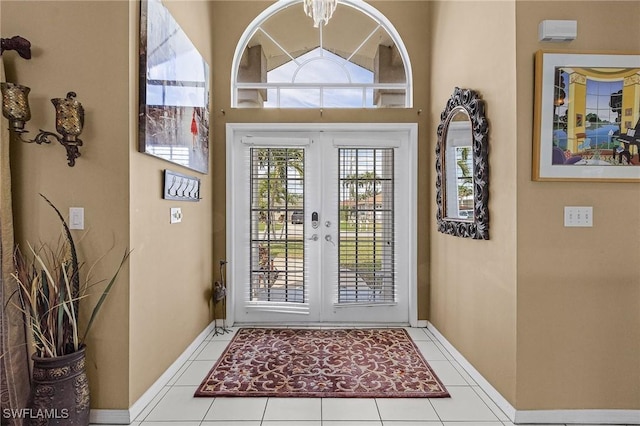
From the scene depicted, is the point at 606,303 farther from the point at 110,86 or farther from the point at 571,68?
the point at 110,86

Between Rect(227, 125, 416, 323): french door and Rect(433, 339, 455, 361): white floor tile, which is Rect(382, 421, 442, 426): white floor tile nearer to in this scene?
Rect(433, 339, 455, 361): white floor tile

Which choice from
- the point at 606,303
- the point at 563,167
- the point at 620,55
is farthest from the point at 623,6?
the point at 606,303

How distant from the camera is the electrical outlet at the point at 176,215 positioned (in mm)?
2651

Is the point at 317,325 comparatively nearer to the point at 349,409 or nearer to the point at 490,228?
the point at 349,409

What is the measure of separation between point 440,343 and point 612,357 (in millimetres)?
1356

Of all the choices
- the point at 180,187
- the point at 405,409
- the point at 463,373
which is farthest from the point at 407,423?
the point at 180,187

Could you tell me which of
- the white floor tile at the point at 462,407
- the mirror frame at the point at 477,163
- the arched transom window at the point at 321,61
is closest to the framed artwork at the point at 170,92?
the arched transom window at the point at 321,61

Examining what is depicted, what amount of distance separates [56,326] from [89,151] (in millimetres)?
943

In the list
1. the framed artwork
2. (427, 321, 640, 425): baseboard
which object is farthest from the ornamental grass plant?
(427, 321, 640, 425): baseboard

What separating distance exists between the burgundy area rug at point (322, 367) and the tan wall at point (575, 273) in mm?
725

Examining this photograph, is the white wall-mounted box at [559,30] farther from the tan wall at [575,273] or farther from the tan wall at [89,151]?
the tan wall at [89,151]

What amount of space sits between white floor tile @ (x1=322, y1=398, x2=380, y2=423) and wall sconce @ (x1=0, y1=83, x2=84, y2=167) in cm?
204

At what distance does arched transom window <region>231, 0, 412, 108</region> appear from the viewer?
373 centimetres

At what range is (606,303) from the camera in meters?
2.05
